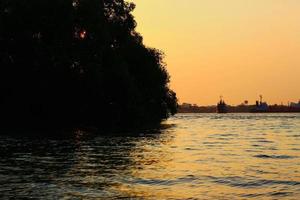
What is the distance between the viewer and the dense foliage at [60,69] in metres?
63.7

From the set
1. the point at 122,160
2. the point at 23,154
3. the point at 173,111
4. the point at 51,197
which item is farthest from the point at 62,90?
the point at 51,197

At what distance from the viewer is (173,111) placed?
104m

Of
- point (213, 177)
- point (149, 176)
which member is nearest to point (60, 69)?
point (149, 176)

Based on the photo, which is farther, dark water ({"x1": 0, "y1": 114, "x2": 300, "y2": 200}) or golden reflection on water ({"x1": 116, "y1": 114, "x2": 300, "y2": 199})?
golden reflection on water ({"x1": 116, "y1": 114, "x2": 300, "y2": 199})

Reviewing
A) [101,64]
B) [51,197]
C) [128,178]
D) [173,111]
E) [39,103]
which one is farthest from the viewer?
[173,111]

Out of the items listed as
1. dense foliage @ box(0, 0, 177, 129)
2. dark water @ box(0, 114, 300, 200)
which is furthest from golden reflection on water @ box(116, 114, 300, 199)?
dense foliage @ box(0, 0, 177, 129)

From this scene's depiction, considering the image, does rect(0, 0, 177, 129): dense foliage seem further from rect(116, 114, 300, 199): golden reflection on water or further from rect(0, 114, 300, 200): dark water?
rect(116, 114, 300, 199): golden reflection on water

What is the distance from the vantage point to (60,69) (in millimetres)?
65062

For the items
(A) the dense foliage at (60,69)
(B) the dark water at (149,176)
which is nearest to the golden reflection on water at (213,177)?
(B) the dark water at (149,176)

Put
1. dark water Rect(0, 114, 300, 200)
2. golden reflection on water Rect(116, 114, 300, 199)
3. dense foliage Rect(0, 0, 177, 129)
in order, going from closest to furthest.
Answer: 1. dark water Rect(0, 114, 300, 200)
2. golden reflection on water Rect(116, 114, 300, 199)
3. dense foliage Rect(0, 0, 177, 129)

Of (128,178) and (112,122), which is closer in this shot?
(128,178)

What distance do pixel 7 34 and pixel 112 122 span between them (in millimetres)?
18847

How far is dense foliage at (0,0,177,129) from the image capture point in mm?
63656

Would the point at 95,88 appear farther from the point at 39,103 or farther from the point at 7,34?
the point at 7,34
